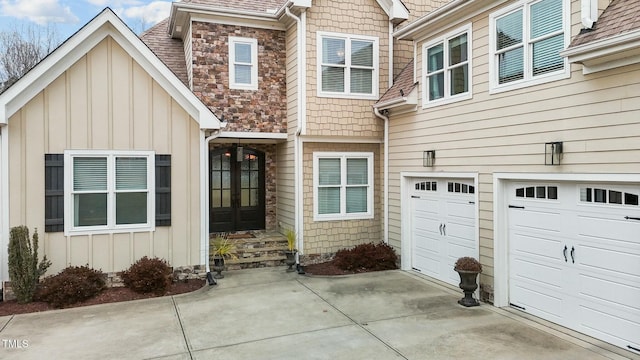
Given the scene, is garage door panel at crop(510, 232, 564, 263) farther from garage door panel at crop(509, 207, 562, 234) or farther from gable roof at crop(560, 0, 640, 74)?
gable roof at crop(560, 0, 640, 74)

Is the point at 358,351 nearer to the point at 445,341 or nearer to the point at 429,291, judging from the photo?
the point at 445,341

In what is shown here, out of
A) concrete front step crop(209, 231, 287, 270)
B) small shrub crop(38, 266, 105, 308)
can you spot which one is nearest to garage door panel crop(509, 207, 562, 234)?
concrete front step crop(209, 231, 287, 270)

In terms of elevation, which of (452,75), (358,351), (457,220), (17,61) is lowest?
(358,351)

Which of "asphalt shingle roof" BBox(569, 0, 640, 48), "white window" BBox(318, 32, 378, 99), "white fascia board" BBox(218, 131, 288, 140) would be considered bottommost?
"white fascia board" BBox(218, 131, 288, 140)

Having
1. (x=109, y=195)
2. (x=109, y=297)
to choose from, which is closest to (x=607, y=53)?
(x=109, y=195)

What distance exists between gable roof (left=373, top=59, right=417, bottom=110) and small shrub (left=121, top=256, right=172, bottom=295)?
6.08 meters

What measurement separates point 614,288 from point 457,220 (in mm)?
3202

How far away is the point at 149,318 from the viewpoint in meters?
6.89

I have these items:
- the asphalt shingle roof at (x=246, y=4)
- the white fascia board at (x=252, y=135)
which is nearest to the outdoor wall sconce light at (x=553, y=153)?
the white fascia board at (x=252, y=135)

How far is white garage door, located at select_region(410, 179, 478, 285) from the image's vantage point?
27.1ft

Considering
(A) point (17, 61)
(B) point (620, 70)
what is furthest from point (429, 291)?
(A) point (17, 61)

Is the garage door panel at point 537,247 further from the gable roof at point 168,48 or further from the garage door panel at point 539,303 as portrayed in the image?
the gable roof at point 168,48

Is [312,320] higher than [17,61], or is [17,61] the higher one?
[17,61]

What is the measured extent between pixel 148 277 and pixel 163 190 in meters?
1.79
